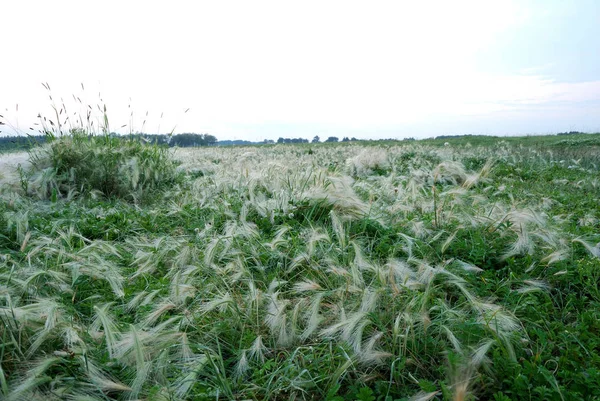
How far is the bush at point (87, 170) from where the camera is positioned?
17.7ft

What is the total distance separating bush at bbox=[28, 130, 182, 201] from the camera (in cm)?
540

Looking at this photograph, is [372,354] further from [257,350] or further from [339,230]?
[339,230]

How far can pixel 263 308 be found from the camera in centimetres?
236

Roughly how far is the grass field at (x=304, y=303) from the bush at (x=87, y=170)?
3.63 ft

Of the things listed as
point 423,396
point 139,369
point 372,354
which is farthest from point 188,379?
point 423,396

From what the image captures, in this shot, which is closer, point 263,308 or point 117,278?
point 263,308

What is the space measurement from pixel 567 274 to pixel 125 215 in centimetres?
398

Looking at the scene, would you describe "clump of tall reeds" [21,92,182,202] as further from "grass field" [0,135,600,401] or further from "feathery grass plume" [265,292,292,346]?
"feathery grass plume" [265,292,292,346]

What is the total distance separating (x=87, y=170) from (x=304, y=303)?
4604mm

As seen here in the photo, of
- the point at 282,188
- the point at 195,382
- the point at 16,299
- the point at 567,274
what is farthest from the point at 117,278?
the point at 567,274

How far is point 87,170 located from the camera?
18.5ft

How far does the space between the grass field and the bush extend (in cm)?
111

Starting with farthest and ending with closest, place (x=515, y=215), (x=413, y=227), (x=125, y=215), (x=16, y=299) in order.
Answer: (x=125, y=215), (x=413, y=227), (x=515, y=215), (x=16, y=299)

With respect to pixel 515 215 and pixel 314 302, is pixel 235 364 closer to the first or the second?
pixel 314 302
